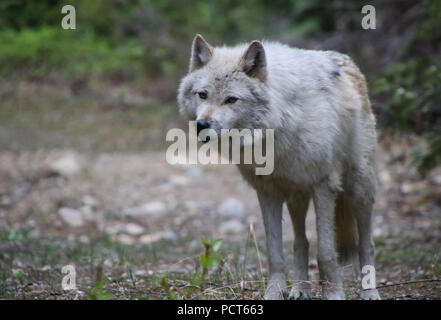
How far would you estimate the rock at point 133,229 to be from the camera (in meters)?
9.30

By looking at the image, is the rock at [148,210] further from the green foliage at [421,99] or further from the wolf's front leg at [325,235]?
the wolf's front leg at [325,235]

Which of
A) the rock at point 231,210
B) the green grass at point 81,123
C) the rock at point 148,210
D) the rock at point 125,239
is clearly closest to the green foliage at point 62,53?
the green grass at point 81,123

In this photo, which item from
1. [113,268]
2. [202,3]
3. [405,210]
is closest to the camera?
[113,268]

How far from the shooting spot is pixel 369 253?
19.0ft

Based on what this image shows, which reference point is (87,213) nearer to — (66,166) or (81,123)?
(66,166)

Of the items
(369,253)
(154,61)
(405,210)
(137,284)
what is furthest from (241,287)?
(154,61)

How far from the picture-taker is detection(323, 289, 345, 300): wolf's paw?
5.00 meters

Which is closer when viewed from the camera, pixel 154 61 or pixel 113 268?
pixel 113 268

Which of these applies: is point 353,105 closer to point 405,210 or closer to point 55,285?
point 55,285

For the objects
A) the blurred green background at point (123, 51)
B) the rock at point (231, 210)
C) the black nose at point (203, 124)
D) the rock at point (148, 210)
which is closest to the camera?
the black nose at point (203, 124)

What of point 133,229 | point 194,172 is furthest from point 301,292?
point 194,172

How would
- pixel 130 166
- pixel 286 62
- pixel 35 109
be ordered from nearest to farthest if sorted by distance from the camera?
pixel 286 62 < pixel 130 166 < pixel 35 109

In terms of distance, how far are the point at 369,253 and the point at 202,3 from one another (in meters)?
14.1

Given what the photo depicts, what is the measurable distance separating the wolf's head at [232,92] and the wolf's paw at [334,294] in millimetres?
1757
